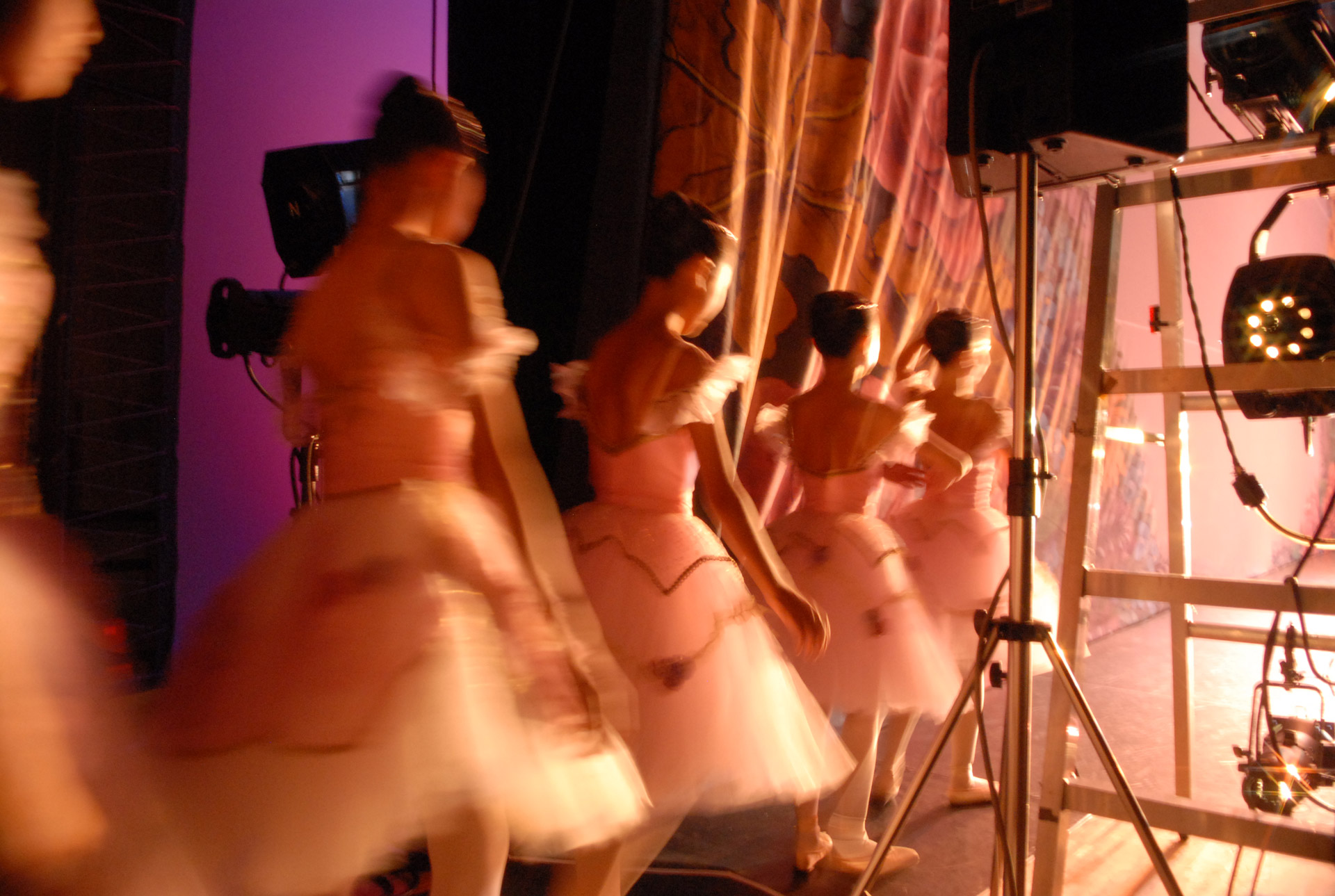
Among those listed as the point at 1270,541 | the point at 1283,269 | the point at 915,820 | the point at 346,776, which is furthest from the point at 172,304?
the point at 1270,541

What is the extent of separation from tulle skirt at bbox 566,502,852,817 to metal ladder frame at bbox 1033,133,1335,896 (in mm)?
412

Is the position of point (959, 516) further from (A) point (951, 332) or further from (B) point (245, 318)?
(B) point (245, 318)

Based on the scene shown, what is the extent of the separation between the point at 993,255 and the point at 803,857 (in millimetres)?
2753

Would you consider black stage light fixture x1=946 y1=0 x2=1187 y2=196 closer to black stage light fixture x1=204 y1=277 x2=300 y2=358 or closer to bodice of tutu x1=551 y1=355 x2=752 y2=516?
bodice of tutu x1=551 y1=355 x2=752 y2=516

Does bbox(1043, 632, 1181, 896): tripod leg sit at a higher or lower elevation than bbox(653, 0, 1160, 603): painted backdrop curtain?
lower

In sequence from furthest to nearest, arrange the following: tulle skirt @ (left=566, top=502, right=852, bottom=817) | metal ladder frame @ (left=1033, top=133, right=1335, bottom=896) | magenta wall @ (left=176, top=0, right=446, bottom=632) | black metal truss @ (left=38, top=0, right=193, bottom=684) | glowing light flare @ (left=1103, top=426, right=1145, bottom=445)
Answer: magenta wall @ (left=176, top=0, right=446, bottom=632) → black metal truss @ (left=38, top=0, right=193, bottom=684) → glowing light flare @ (left=1103, top=426, right=1145, bottom=445) → tulle skirt @ (left=566, top=502, right=852, bottom=817) → metal ladder frame @ (left=1033, top=133, right=1335, bottom=896)

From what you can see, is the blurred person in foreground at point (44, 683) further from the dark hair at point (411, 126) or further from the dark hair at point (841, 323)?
the dark hair at point (841, 323)

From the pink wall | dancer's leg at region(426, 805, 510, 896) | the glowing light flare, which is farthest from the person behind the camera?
the pink wall

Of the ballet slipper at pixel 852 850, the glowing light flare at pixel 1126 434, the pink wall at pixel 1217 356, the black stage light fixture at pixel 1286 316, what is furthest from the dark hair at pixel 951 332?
the pink wall at pixel 1217 356

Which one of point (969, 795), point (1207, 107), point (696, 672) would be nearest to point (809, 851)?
point (969, 795)

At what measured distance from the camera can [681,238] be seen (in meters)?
1.85

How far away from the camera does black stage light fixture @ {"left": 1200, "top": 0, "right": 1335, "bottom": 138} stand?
172 centimetres

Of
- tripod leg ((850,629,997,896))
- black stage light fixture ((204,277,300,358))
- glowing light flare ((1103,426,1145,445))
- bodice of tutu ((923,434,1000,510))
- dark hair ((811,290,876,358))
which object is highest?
dark hair ((811,290,876,358))

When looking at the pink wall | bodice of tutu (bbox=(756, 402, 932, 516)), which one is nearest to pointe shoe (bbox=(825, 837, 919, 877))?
bodice of tutu (bbox=(756, 402, 932, 516))
